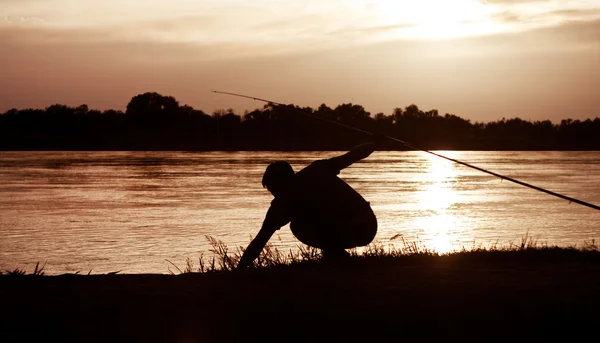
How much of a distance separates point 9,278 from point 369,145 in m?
3.71

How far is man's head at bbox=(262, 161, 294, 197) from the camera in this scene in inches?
288

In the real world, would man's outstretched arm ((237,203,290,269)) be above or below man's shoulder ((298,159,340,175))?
below

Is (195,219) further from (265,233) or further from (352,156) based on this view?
(265,233)

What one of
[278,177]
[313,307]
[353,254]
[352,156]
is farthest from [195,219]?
[313,307]

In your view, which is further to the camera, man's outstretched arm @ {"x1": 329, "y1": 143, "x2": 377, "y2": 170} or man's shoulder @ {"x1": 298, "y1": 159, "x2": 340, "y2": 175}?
man's outstretched arm @ {"x1": 329, "y1": 143, "x2": 377, "y2": 170}

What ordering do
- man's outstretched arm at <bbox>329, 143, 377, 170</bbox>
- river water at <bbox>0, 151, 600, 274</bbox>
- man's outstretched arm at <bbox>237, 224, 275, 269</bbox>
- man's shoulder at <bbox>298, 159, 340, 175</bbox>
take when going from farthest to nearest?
river water at <bbox>0, 151, 600, 274</bbox> < man's outstretched arm at <bbox>329, 143, 377, 170</bbox> < man's shoulder at <bbox>298, 159, 340, 175</bbox> < man's outstretched arm at <bbox>237, 224, 275, 269</bbox>

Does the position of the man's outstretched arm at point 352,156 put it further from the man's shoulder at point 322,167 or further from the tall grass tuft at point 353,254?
the tall grass tuft at point 353,254

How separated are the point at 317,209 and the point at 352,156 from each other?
2.28ft

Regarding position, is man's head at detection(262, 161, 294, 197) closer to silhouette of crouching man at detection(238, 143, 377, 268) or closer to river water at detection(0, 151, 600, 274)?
silhouette of crouching man at detection(238, 143, 377, 268)

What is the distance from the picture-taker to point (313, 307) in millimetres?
5543

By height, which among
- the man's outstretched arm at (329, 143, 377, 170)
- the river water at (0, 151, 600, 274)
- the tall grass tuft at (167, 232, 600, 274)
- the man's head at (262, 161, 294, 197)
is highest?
the man's outstretched arm at (329, 143, 377, 170)

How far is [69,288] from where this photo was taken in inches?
255

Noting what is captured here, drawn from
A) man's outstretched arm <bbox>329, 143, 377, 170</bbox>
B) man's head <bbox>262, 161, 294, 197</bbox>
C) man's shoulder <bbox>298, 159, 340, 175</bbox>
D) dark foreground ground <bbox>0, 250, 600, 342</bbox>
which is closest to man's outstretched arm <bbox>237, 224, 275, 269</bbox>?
dark foreground ground <bbox>0, 250, 600, 342</bbox>

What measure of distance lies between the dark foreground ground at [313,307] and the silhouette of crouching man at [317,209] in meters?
0.59
